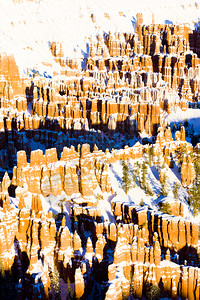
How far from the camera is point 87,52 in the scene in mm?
111812

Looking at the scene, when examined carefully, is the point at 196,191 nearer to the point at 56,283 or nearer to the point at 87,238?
the point at 87,238

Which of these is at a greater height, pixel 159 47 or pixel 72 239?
pixel 159 47

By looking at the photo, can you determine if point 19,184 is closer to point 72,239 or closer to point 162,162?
point 72,239

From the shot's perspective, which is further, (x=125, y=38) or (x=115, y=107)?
(x=125, y=38)

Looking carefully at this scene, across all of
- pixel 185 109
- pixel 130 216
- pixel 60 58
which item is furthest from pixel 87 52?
pixel 130 216

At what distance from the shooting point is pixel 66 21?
119 metres

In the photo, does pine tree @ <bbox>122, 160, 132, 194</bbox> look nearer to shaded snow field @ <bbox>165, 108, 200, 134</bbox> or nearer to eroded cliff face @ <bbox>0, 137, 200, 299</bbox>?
eroded cliff face @ <bbox>0, 137, 200, 299</bbox>

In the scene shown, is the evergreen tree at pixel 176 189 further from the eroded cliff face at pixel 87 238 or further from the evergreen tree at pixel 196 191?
the eroded cliff face at pixel 87 238

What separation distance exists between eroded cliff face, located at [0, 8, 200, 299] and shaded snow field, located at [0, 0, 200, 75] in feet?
38.1

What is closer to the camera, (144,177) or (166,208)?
(166,208)

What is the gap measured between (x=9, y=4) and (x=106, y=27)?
21.3m

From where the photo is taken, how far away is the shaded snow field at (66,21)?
3981 inches

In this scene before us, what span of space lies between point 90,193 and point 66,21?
248ft

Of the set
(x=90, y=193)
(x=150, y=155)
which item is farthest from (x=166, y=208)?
(x=150, y=155)
